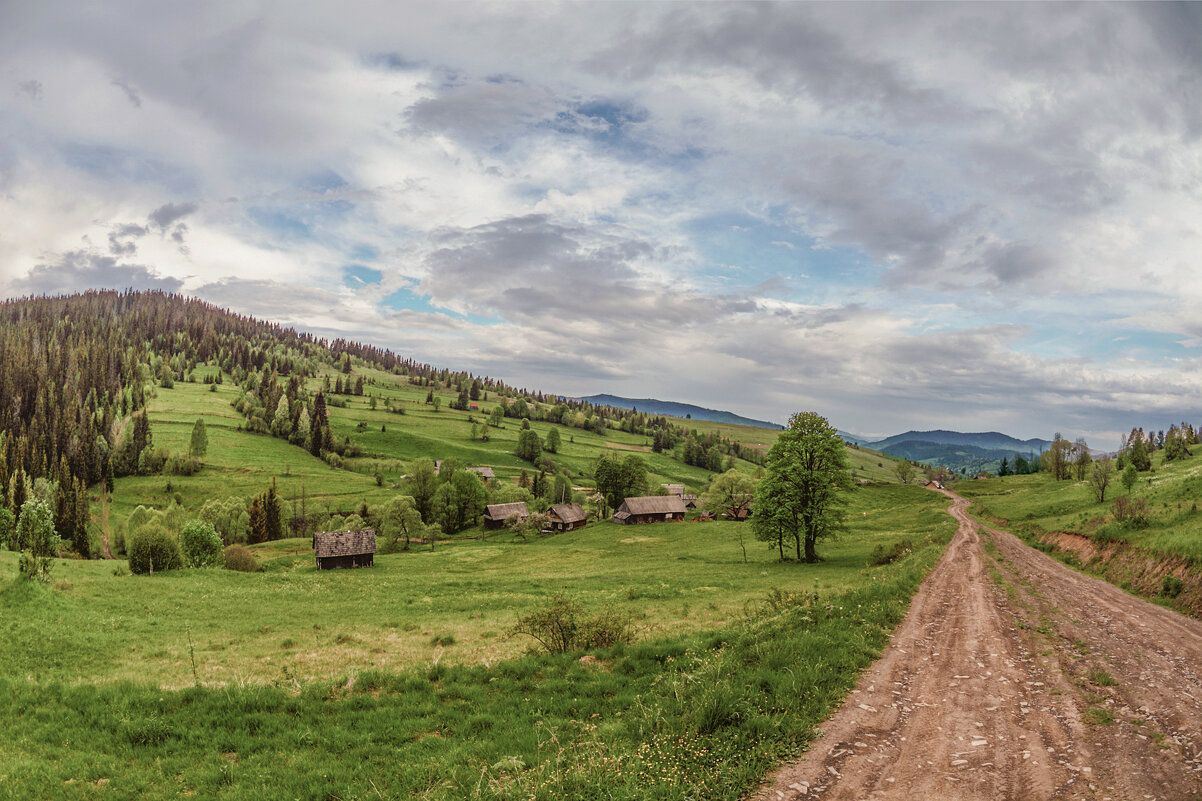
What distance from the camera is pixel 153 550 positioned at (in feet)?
153

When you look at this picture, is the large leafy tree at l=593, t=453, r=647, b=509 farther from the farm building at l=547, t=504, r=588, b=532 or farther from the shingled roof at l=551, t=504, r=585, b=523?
the farm building at l=547, t=504, r=588, b=532

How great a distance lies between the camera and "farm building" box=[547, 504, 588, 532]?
360ft

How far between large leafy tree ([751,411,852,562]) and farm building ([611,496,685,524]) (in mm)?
57956

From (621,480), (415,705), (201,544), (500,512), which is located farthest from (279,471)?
(415,705)

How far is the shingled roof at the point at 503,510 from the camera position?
109306 millimetres

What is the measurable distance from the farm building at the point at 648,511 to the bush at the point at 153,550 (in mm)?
74111

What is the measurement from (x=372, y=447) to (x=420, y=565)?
448ft

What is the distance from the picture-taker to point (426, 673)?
15.6 m

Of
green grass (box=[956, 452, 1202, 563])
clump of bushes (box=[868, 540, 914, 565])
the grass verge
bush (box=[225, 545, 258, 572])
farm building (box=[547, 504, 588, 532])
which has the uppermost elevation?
green grass (box=[956, 452, 1202, 563])

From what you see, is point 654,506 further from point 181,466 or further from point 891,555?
point 181,466

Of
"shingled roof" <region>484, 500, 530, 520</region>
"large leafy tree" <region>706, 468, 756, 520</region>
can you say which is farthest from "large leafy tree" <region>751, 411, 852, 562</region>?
"shingled roof" <region>484, 500, 530, 520</region>

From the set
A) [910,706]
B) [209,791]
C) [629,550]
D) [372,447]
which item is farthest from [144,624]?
[372,447]

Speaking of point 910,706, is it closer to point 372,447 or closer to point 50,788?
point 50,788

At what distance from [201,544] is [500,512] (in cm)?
5718
